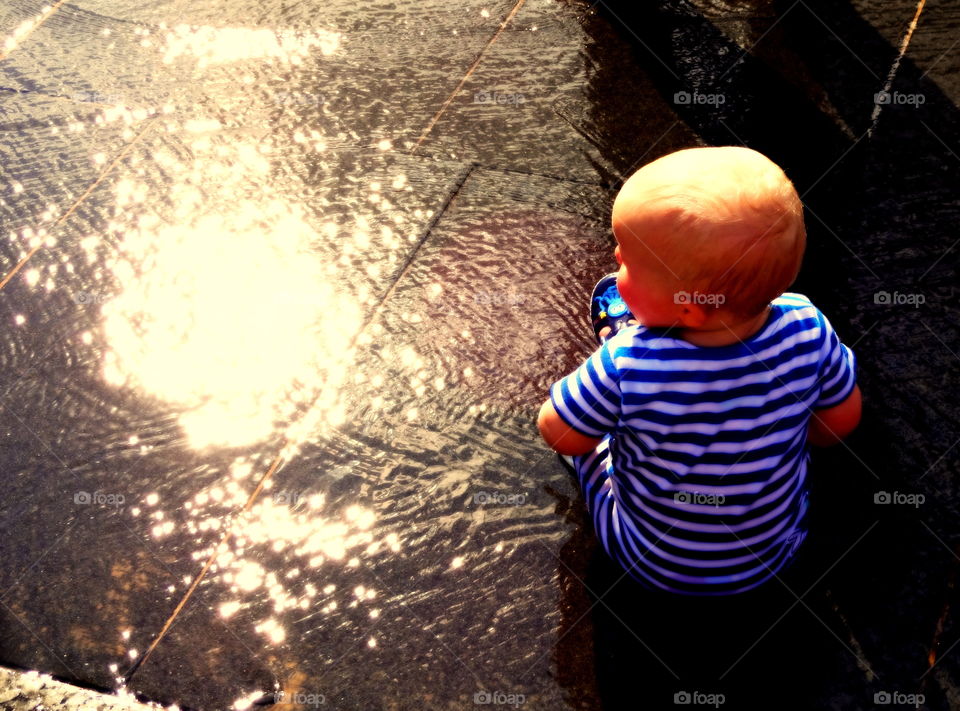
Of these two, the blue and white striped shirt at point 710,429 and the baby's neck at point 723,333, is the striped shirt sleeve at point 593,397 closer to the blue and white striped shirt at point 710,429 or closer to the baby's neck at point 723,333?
the blue and white striped shirt at point 710,429

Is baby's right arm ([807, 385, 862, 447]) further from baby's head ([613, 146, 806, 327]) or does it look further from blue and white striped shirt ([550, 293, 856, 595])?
baby's head ([613, 146, 806, 327])

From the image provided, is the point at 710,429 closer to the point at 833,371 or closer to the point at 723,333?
the point at 723,333

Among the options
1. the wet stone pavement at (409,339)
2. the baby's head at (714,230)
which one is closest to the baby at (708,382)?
the baby's head at (714,230)

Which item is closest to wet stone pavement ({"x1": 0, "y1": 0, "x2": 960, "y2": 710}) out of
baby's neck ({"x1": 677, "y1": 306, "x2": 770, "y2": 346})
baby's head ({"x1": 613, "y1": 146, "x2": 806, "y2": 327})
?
baby's neck ({"x1": 677, "y1": 306, "x2": 770, "y2": 346})

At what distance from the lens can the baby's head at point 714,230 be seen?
150cm

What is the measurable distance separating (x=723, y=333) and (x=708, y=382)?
0.33 feet

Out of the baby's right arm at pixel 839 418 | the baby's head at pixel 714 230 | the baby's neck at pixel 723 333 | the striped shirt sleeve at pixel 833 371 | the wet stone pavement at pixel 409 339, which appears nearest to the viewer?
the baby's head at pixel 714 230

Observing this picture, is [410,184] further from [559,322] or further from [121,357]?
[121,357]

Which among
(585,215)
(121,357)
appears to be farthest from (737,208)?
(121,357)

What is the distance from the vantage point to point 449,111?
343 cm

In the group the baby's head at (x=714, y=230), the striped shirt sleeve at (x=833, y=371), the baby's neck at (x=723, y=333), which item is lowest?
the striped shirt sleeve at (x=833, y=371)

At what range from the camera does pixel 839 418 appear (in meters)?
1.93

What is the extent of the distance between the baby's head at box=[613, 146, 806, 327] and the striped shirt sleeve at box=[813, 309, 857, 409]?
0.85ft

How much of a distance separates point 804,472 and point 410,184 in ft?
5.96
